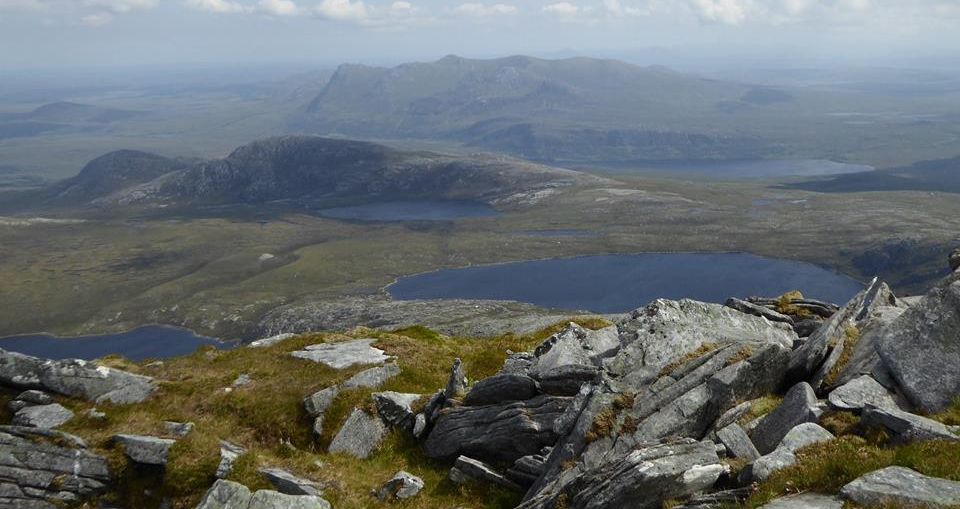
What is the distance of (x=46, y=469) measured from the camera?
23.2 metres

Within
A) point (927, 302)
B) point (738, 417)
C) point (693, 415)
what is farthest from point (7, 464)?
point (927, 302)

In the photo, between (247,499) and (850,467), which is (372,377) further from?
(850,467)

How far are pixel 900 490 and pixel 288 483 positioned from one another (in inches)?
767

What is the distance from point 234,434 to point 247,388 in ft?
17.0

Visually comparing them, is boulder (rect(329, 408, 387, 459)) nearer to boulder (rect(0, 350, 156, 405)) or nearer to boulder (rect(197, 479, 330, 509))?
boulder (rect(197, 479, 330, 509))

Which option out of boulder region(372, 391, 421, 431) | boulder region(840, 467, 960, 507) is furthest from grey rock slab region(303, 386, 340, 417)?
boulder region(840, 467, 960, 507)

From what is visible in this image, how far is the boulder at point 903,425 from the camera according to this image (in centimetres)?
1562

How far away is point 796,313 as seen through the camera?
35.4 metres

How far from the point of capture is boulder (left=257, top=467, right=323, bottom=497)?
2214 centimetres

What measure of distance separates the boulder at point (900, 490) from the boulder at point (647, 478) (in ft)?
12.7

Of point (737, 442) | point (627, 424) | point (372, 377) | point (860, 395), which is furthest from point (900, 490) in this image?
point (372, 377)

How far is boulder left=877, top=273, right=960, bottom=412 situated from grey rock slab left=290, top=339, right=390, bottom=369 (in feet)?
91.9

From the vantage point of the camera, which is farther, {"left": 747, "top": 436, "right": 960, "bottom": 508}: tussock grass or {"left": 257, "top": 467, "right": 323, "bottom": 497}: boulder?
{"left": 257, "top": 467, "right": 323, "bottom": 497}: boulder

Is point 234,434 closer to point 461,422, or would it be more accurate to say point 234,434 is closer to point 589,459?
point 461,422
